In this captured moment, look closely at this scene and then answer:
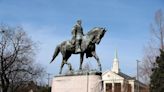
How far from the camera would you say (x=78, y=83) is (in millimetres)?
21141

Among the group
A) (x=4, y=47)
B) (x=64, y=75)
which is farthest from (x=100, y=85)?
(x=4, y=47)

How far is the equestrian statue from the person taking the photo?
833 inches

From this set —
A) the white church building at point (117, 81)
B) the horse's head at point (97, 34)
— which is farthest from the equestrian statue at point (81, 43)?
the white church building at point (117, 81)

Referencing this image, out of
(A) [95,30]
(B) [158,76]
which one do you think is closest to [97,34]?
(A) [95,30]

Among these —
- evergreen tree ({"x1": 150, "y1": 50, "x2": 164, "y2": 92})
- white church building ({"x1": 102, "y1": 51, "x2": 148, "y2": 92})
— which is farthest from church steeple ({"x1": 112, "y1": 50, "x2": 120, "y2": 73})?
evergreen tree ({"x1": 150, "y1": 50, "x2": 164, "y2": 92})

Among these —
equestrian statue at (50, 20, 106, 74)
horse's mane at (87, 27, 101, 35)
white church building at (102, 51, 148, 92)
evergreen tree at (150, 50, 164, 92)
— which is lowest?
white church building at (102, 51, 148, 92)

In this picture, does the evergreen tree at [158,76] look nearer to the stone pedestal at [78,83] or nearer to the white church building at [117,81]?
the stone pedestal at [78,83]

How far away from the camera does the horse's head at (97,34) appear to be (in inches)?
832

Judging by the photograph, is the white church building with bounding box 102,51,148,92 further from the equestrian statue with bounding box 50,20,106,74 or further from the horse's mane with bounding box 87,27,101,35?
the horse's mane with bounding box 87,27,101,35

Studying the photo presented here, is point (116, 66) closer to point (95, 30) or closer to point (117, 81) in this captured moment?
point (117, 81)

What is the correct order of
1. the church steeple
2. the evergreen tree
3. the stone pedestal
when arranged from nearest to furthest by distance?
the stone pedestal, the evergreen tree, the church steeple

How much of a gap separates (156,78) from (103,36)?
12660 mm

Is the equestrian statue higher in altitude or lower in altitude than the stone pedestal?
higher

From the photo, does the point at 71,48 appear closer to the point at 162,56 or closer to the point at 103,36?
the point at 103,36
